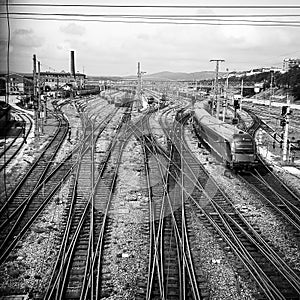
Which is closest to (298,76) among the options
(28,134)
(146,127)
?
(146,127)

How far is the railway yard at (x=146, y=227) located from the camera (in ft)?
17.1

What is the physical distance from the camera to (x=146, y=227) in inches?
285

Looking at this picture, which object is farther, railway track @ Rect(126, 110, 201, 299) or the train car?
the train car

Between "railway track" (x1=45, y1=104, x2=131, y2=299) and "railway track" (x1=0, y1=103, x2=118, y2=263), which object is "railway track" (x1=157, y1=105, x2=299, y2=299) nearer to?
"railway track" (x1=45, y1=104, x2=131, y2=299)

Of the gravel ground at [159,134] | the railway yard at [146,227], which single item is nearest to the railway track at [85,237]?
the railway yard at [146,227]

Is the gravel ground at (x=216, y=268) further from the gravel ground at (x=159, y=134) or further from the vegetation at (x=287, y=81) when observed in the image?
the vegetation at (x=287, y=81)

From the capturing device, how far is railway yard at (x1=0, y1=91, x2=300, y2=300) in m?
5.20

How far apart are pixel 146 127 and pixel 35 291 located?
55.7 feet

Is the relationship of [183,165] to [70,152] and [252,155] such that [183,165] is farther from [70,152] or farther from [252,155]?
[70,152]

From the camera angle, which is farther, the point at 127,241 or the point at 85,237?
the point at 85,237

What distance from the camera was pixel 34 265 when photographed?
5750 mm

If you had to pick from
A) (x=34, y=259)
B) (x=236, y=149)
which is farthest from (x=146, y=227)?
(x=236, y=149)

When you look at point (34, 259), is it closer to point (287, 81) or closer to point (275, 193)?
point (275, 193)

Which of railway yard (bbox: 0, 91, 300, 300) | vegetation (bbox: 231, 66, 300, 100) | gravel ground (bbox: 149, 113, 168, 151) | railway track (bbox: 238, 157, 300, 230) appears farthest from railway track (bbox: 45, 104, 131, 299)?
vegetation (bbox: 231, 66, 300, 100)
